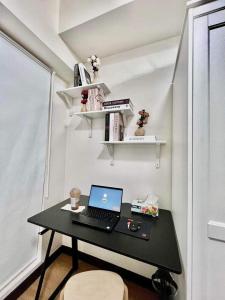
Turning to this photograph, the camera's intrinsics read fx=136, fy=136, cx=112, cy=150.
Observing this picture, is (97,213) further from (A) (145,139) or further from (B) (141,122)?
(B) (141,122)

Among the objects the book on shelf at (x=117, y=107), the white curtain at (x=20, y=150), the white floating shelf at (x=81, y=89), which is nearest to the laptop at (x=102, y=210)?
the white curtain at (x=20, y=150)

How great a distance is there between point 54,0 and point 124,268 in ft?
9.34

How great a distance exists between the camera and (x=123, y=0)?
110 cm

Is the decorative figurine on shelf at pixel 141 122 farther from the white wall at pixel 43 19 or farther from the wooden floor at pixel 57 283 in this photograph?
the wooden floor at pixel 57 283

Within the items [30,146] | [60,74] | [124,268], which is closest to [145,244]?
[124,268]

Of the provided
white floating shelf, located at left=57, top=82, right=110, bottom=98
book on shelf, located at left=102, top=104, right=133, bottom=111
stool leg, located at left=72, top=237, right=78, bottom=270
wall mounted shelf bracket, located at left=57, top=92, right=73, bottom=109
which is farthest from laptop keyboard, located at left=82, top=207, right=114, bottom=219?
wall mounted shelf bracket, located at left=57, top=92, right=73, bottom=109

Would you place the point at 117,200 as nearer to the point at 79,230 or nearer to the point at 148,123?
the point at 79,230

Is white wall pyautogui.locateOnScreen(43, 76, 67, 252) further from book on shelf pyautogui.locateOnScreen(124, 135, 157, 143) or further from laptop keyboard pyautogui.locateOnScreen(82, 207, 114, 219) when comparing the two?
book on shelf pyautogui.locateOnScreen(124, 135, 157, 143)

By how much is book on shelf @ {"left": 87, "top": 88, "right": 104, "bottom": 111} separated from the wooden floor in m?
1.82

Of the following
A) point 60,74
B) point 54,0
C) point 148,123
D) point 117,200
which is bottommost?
point 117,200

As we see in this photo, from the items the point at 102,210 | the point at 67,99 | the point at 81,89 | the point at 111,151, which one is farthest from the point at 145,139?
the point at 67,99

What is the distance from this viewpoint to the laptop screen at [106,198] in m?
1.22

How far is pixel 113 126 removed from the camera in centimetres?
138

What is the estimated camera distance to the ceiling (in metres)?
1.12
